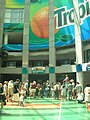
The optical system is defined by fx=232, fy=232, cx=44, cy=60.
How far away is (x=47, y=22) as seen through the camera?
3350 cm

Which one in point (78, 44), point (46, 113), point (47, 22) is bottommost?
point (46, 113)

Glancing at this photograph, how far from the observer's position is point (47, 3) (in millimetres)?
34375

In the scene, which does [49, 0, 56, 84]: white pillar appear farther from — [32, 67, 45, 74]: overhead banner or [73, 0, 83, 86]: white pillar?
[73, 0, 83, 86]: white pillar

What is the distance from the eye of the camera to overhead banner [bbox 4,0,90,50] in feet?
94.4

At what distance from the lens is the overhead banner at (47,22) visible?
28.8 metres

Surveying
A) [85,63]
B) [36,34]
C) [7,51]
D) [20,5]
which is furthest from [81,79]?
[20,5]

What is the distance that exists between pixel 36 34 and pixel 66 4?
5.95 metres

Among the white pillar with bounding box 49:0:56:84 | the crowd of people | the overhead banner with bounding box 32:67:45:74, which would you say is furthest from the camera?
the overhead banner with bounding box 32:67:45:74

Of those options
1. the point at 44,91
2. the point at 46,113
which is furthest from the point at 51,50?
the point at 46,113

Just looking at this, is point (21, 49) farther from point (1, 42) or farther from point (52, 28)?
point (52, 28)

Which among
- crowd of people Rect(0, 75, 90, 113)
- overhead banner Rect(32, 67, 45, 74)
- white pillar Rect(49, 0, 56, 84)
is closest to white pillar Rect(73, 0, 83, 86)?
white pillar Rect(49, 0, 56, 84)

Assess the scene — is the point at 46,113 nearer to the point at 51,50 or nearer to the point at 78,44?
the point at 78,44

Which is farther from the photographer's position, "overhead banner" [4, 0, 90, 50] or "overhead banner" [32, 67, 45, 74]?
"overhead banner" [32, 67, 45, 74]

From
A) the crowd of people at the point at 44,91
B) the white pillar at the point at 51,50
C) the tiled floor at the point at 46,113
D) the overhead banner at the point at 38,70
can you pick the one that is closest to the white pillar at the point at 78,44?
the white pillar at the point at 51,50
